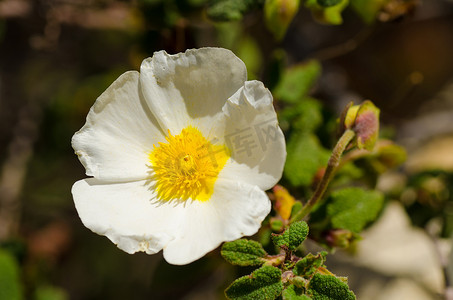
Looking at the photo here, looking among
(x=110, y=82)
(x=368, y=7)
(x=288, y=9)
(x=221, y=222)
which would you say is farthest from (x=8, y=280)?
(x=368, y=7)

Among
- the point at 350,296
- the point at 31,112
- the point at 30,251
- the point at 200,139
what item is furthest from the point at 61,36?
the point at 350,296

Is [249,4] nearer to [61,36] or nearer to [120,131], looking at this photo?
[120,131]

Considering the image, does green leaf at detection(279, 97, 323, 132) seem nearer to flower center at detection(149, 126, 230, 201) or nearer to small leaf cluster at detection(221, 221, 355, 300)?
flower center at detection(149, 126, 230, 201)

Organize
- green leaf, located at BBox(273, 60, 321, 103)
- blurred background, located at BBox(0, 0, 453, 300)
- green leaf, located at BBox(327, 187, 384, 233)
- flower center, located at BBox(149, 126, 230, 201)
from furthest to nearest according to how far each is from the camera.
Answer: blurred background, located at BBox(0, 0, 453, 300) → green leaf, located at BBox(273, 60, 321, 103) → green leaf, located at BBox(327, 187, 384, 233) → flower center, located at BBox(149, 126, 230, 201)

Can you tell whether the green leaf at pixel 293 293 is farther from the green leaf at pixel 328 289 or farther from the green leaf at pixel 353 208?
the green leaf at pixel 353 208

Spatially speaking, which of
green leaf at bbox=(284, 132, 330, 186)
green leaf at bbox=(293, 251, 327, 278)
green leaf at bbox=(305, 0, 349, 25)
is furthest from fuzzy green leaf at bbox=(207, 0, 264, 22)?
green leaf at bbox=(293, 251, 327, 278)

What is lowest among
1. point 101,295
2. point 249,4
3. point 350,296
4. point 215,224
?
point 101,295

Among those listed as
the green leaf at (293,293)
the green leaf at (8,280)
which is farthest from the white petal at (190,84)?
the green leaf at (8,280)

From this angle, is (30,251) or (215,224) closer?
(215,224)
